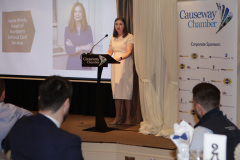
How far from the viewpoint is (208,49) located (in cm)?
509

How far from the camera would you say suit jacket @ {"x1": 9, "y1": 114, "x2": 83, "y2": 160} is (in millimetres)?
2051

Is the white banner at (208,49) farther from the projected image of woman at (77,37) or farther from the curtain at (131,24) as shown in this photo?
the projected image of woman at (77,37)

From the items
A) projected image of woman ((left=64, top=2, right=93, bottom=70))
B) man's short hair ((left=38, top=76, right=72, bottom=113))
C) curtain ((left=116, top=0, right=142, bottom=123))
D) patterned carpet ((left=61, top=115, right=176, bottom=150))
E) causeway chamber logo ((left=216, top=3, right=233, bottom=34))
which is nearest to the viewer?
man's short hair ((left=38, top=76, right=72, bottom=113))

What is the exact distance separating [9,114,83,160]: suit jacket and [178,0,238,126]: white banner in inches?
132

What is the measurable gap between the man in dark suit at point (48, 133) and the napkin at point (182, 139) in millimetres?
559

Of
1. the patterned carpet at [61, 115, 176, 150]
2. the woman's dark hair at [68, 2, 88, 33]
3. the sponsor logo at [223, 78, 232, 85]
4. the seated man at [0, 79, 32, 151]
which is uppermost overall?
the woman's dark hair at [68, 2, 88, 33]

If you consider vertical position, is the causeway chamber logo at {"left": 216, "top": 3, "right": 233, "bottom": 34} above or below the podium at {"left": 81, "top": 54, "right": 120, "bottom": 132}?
above

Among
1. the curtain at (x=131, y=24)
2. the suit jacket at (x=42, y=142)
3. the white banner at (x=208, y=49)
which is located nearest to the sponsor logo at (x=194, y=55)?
the white banner at (x=208, y=49)

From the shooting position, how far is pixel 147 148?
5.02 metres

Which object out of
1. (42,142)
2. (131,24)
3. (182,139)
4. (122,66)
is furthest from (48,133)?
(131,24)

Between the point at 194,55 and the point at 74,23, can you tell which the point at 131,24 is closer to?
the point at 74,23

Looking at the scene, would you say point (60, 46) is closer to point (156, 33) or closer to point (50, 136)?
point (156, 33)

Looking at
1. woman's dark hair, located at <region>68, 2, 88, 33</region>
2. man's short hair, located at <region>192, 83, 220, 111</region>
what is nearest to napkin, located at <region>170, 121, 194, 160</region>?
man's short hair, located at <region>192, 83, 220, 111</region>

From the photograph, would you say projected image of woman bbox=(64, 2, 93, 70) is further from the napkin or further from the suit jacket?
the napkin
